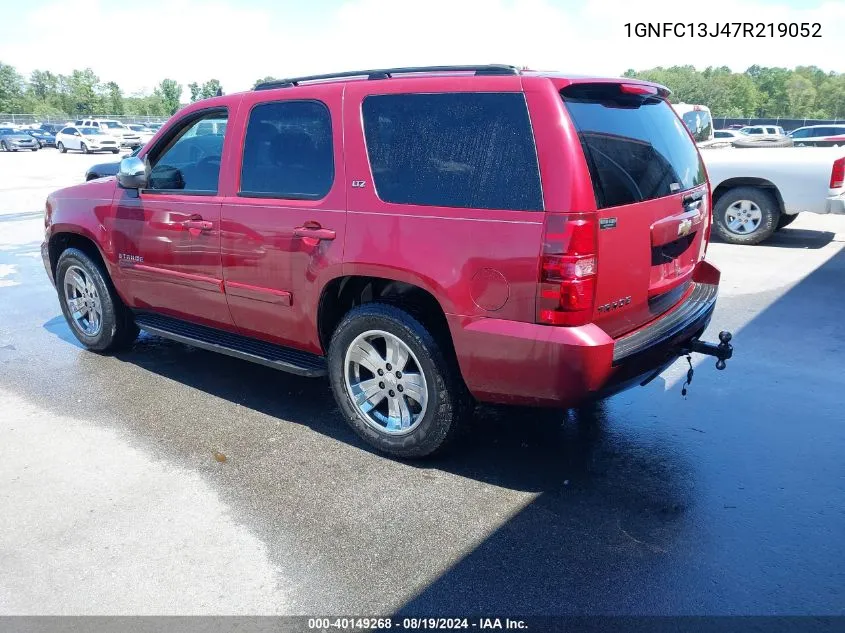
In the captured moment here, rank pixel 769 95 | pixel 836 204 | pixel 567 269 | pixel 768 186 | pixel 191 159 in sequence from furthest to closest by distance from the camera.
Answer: pixel 769 95 → pixel 768 186 → pixel 836 204 → pixel 191 159 → pixel 567 269

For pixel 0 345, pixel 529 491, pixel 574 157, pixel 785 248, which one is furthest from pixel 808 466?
pixel 785 248

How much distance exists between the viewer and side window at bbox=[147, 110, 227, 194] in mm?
4426

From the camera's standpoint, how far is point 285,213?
390 centimetres

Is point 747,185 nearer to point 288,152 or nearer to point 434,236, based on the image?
point 288,152

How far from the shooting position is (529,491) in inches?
136

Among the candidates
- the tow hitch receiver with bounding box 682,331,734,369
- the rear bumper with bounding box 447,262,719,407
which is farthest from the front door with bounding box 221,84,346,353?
the tow hitch receiver with bounding box 682,331,734,369

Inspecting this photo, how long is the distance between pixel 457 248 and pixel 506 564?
1.41m

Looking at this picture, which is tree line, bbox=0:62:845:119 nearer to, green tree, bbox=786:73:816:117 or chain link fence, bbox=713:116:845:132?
green tree, bbox=786:73:816:117

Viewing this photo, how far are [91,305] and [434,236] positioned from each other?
3476 millimetres

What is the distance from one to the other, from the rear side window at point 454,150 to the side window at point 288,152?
0.33 metres

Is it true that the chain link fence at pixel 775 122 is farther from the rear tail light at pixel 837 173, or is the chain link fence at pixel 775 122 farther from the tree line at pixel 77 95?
the tree line at pixel 77 95

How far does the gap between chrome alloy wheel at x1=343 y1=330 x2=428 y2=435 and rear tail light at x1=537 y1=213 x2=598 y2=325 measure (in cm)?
83

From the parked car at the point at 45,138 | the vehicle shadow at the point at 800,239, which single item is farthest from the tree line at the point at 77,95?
the vehicle shadow at the point at 800,239

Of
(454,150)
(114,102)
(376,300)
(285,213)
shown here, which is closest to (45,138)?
(285,213)
